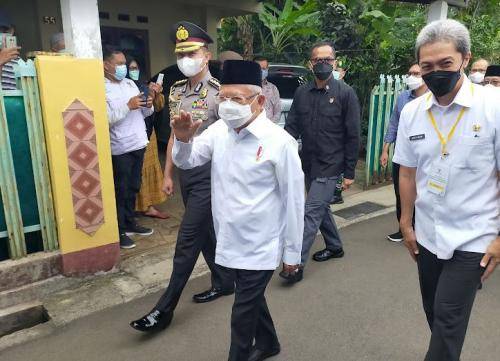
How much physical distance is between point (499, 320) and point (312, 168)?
72.8 inches

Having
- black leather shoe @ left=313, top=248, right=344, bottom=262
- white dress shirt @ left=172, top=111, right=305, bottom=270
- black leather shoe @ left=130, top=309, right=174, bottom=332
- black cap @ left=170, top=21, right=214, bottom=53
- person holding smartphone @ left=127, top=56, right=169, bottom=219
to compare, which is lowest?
black leather shoe @ left=313, top=248, right=344, bottom=262

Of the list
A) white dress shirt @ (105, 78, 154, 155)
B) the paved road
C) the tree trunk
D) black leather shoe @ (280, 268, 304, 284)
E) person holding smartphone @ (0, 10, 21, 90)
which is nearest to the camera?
the paved road

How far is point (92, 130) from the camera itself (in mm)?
3584

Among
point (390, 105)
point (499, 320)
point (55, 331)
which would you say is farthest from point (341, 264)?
point (390, 105)

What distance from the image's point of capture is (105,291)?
361 cm

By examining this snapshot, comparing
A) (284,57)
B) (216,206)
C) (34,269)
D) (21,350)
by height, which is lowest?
(21,350)

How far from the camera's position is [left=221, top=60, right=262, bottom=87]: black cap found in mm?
2232

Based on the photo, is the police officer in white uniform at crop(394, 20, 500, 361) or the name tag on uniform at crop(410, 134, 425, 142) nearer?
the police officer in white uniform at crop(394, 20, 500, 361)

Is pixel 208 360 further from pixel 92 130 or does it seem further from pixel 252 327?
pixel 92 130

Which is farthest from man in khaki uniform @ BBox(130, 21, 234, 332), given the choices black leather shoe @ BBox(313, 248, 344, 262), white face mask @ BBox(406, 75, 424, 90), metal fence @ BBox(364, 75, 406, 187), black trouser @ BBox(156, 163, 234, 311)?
metal fence @ BBox(364, 75, 406, 187)

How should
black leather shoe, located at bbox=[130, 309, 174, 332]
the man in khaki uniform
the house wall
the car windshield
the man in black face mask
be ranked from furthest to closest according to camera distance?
the house wall, the car windshield, the man in black face mask, the man in khaki uniform, black leather shoe, located at bbox=[130, 309, 174, 332]

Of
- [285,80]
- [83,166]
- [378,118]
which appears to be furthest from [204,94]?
[285,80]

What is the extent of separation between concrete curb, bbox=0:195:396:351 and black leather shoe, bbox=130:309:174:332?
0.55m

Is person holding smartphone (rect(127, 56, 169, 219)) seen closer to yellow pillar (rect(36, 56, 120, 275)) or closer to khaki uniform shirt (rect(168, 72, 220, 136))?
yellow pillar (rect(36, 56, 120, 275))
